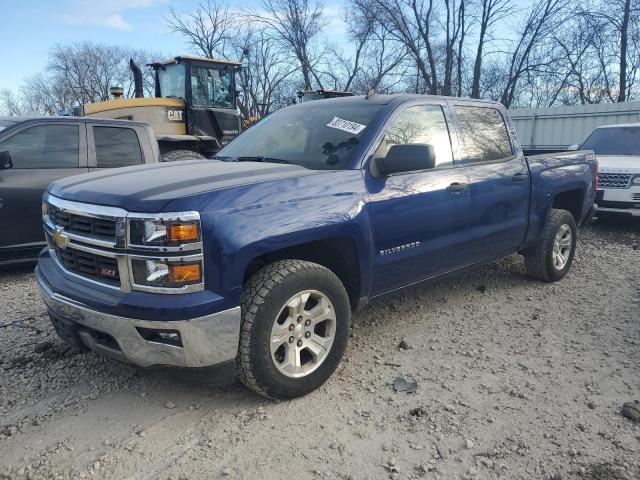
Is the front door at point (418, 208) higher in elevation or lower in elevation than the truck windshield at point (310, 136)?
lower

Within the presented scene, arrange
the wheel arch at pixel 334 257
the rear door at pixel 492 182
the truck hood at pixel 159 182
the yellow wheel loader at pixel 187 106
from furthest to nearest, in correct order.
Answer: the yellow wheel loader at pixel 187 106 → the rear door at pixel 492 182 → the wheel arch at pixel 334 257 → the truck hood at pixel 159 182

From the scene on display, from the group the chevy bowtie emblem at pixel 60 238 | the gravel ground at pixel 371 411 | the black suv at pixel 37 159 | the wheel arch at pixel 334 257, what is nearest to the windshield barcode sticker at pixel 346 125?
the wheel arch at pixel 334 257

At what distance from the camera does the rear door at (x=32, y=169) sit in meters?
5.21

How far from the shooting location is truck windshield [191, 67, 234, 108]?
35.3 ft

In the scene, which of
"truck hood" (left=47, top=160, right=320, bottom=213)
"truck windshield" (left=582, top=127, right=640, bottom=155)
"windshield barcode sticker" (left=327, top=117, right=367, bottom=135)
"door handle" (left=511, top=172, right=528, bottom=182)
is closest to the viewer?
"truck hood" (left=47, top=160, right=320, bottom=213)

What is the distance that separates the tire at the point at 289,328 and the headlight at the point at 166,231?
50cm

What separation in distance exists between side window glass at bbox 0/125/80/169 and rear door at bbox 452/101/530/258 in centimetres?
435

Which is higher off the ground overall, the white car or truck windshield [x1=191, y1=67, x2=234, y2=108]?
truck windshield [x1=191, y1=67, x2=234, y2=108]

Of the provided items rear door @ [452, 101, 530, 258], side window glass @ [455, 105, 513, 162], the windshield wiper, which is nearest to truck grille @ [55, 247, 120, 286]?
the windshield wiper

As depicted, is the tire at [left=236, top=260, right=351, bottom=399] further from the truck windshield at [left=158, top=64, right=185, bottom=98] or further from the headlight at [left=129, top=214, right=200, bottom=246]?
the truck windshield at [left=158, top=64, right=185, bottom=98]

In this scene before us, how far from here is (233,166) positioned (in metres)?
3.32

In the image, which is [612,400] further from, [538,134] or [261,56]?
[261,56]

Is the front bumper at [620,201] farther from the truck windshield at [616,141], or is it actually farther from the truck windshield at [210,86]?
the truck windshield at [210,86]

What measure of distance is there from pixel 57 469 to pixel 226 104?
987 cm
